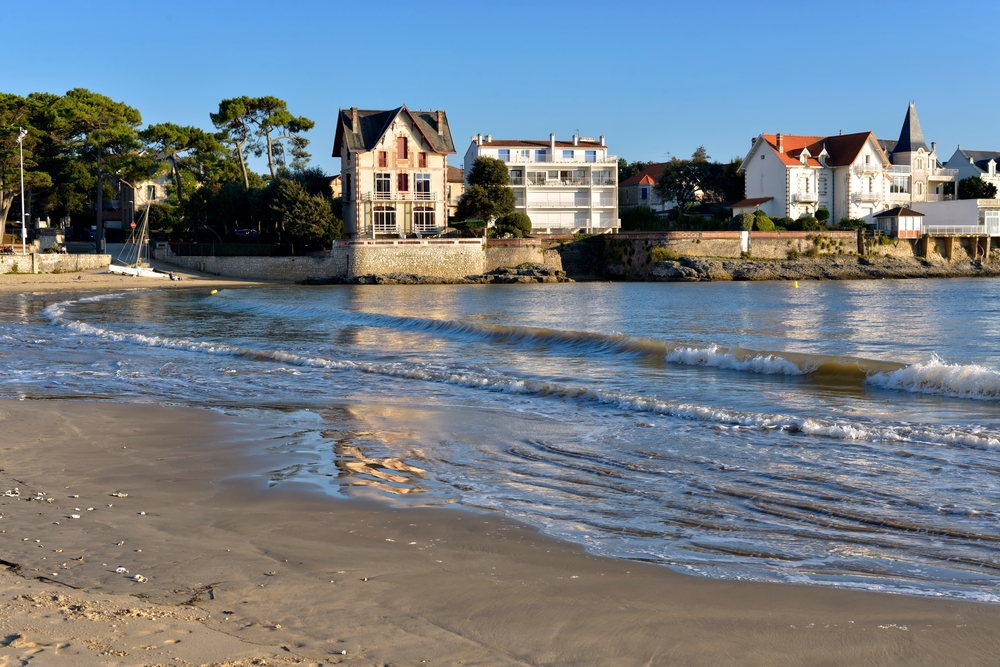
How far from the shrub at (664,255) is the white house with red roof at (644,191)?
760 inches

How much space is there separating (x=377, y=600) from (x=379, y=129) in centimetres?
5987

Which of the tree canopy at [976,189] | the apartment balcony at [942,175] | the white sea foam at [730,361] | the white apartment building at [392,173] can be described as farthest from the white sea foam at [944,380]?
the tree canopy at [976,189]

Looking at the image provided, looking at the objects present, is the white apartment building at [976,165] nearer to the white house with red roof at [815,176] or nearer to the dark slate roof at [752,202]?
the white house with red roof at [815,176]

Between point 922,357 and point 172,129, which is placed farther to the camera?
point 172,129

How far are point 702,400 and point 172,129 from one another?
57.6 meters

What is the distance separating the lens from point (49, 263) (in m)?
51.2

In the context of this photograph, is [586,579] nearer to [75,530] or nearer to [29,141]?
[75,530]

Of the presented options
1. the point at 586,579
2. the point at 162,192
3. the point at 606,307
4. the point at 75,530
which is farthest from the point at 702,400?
the point at 162,192

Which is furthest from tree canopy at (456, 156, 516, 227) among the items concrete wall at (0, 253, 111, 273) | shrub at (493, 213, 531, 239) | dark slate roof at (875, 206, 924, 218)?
dark slate roof at (875, 206, 924, 218)

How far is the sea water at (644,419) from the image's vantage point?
227 inches

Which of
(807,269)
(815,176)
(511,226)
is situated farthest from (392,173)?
(815,176)

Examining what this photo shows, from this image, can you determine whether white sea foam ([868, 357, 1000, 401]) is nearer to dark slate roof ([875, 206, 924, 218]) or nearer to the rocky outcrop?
the rocky outcrop

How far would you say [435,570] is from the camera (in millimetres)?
4973

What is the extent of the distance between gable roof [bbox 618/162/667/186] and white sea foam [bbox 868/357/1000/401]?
2625 inches
